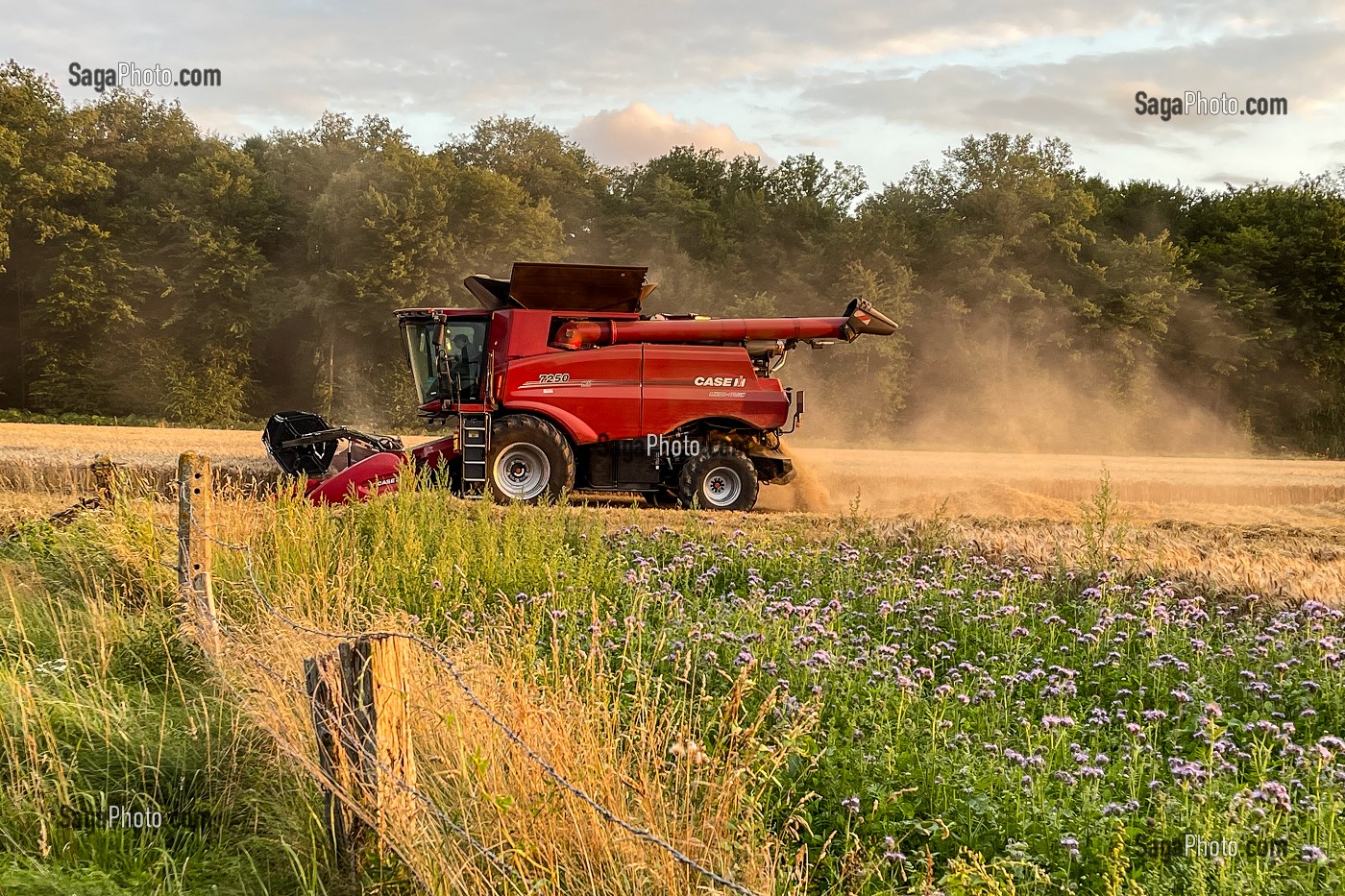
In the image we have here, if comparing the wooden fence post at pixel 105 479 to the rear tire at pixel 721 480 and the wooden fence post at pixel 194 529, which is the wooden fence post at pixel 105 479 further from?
the rear tire at pixel 721 480

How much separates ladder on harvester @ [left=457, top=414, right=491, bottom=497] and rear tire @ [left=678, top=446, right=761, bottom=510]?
220 cm

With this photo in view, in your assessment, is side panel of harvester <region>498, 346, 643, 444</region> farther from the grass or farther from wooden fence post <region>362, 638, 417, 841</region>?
wooden fence post <region>362, 638, 417, 841</region>

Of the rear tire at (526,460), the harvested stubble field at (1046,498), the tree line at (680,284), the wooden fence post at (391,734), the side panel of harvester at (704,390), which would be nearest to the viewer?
the wooden fence post at (391,734)

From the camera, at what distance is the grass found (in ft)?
11.7

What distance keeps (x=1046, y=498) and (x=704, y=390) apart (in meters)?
4.79

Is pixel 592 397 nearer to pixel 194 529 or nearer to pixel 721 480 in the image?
pixel 721 480

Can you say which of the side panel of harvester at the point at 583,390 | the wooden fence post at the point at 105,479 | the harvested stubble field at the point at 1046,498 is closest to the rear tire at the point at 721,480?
the side panel of harvester at the point at 583,390

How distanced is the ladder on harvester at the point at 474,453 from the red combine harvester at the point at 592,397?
15 mm

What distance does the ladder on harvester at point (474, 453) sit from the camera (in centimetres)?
1212

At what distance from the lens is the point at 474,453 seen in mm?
12180

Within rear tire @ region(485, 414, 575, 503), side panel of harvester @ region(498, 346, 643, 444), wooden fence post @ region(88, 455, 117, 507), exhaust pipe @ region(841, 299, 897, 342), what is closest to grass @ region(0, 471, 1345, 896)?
wooden fence post @ region(88, 455, 117, 507)

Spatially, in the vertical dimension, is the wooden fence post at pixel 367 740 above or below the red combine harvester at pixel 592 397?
below

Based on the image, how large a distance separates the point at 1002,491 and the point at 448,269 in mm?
27691

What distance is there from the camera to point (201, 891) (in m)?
3.85
